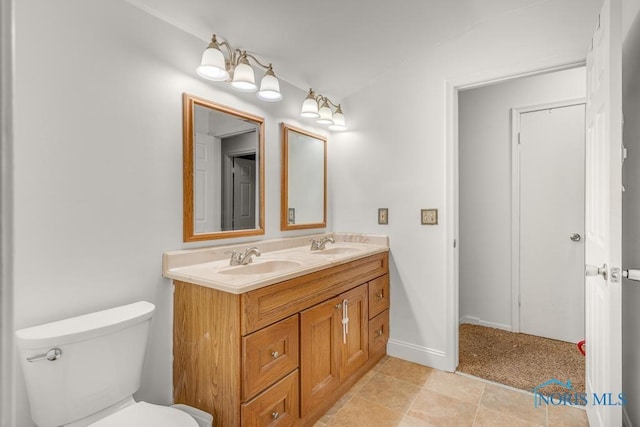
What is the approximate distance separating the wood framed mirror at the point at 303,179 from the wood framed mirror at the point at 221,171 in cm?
24

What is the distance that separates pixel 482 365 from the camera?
7.89ft

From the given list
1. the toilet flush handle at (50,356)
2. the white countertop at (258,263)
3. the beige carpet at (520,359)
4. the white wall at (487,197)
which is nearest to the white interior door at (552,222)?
the white wall at (487,197)

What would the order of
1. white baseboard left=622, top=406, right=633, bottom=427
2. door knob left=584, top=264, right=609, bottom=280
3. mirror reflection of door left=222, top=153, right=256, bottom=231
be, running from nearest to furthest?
door knob left=584, top=264, right=609, bottom=280, white baseboard left=622, top=406, right=633, bottom=427, mirror reflection of door left=222, top=153, right=256, bottom=231

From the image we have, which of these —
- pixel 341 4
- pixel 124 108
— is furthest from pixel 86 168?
pixel 341 4

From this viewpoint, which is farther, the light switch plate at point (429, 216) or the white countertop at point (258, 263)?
the light switch plate at point (429, 216)

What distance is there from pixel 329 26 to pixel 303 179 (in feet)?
3.54

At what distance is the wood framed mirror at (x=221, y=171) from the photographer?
1771 mm

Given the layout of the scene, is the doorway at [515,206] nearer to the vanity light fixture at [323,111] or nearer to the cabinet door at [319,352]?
the vanity light fixture at [323,111]

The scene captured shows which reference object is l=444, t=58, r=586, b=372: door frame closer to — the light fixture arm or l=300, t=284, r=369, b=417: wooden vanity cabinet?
l=300, t=284, r=369, b=417: wooden vanity cabinet

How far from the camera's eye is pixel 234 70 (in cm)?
188

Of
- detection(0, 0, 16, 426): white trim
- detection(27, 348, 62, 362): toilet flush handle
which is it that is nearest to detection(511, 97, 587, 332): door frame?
detection(27, 348, 62, 362): toilet flush handle

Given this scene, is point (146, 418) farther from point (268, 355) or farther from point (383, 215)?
point (383, 215)

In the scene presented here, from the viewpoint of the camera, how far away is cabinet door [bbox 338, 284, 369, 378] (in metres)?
2.06

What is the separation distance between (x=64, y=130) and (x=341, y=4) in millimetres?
1487
